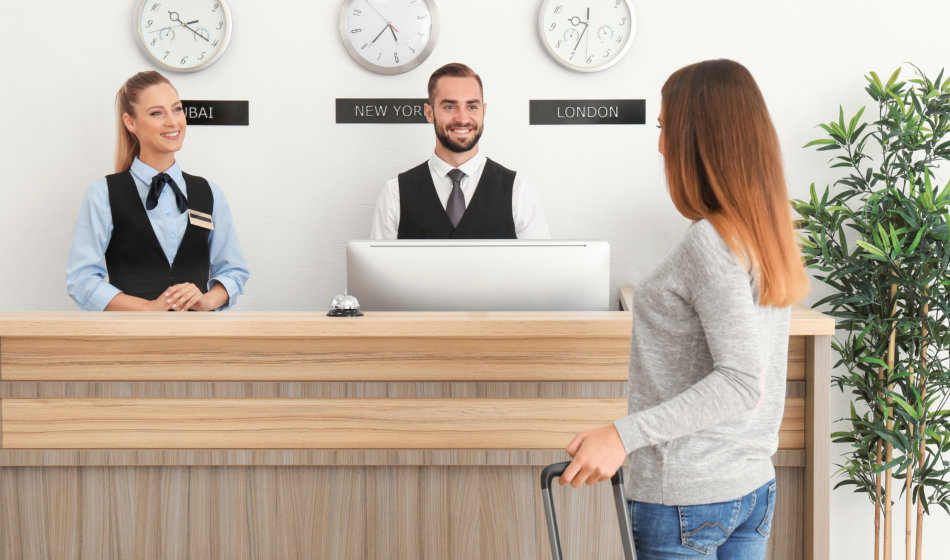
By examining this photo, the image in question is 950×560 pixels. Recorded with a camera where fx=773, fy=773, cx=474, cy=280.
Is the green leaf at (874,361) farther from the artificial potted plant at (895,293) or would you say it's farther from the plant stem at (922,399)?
the plant stem at (922,399)

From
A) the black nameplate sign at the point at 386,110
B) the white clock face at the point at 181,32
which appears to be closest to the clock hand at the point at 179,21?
the white clock face at the point at 181,32

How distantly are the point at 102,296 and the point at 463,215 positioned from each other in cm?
148

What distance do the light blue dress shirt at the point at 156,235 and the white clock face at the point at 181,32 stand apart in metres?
0.74

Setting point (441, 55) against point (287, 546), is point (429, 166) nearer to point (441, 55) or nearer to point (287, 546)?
point (441, 55)

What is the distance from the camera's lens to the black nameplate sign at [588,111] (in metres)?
3.60

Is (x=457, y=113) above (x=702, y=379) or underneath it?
above

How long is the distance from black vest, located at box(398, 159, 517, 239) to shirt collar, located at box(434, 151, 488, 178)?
80 millimetres

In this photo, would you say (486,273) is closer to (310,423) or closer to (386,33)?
(310,423)

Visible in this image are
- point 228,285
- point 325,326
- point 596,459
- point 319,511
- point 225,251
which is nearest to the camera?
point 596,459

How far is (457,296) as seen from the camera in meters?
2.08

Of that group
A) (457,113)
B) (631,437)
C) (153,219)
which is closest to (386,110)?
(457,113)

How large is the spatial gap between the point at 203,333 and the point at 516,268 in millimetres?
809

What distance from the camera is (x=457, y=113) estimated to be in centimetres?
330

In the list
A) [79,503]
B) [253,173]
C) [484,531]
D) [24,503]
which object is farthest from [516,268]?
[253,173]
